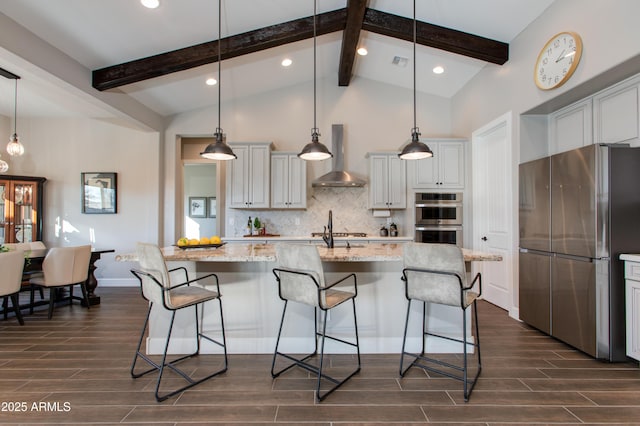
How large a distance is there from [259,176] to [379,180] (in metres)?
1.90

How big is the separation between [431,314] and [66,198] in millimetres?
6004

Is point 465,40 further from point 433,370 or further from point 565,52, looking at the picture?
point 433,370

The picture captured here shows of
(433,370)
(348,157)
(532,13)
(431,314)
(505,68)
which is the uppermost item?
(532,13)

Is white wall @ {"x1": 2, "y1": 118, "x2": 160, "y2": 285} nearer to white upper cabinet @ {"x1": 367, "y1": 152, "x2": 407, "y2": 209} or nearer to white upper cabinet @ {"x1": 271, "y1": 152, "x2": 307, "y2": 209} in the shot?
white upper cabinet @ {"x1": 271, "y1": 152, "x2": 307, "y2": 209}

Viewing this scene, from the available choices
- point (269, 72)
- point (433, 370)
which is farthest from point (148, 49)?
point (433, 370)

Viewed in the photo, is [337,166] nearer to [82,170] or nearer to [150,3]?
[150,3]

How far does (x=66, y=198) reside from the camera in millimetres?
5301

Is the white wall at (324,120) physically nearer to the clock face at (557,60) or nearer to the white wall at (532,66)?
the white wall at (532,66)

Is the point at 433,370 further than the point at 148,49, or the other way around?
the point at 148,49

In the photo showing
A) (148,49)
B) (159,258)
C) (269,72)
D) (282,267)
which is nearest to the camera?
(159,258)

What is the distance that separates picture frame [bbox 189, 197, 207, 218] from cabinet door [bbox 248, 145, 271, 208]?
325cm

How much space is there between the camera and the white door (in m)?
3.71

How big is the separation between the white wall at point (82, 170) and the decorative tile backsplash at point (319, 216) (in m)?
1.65

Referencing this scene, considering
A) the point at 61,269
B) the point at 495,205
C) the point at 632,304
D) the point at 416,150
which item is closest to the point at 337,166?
the point at 495,205
